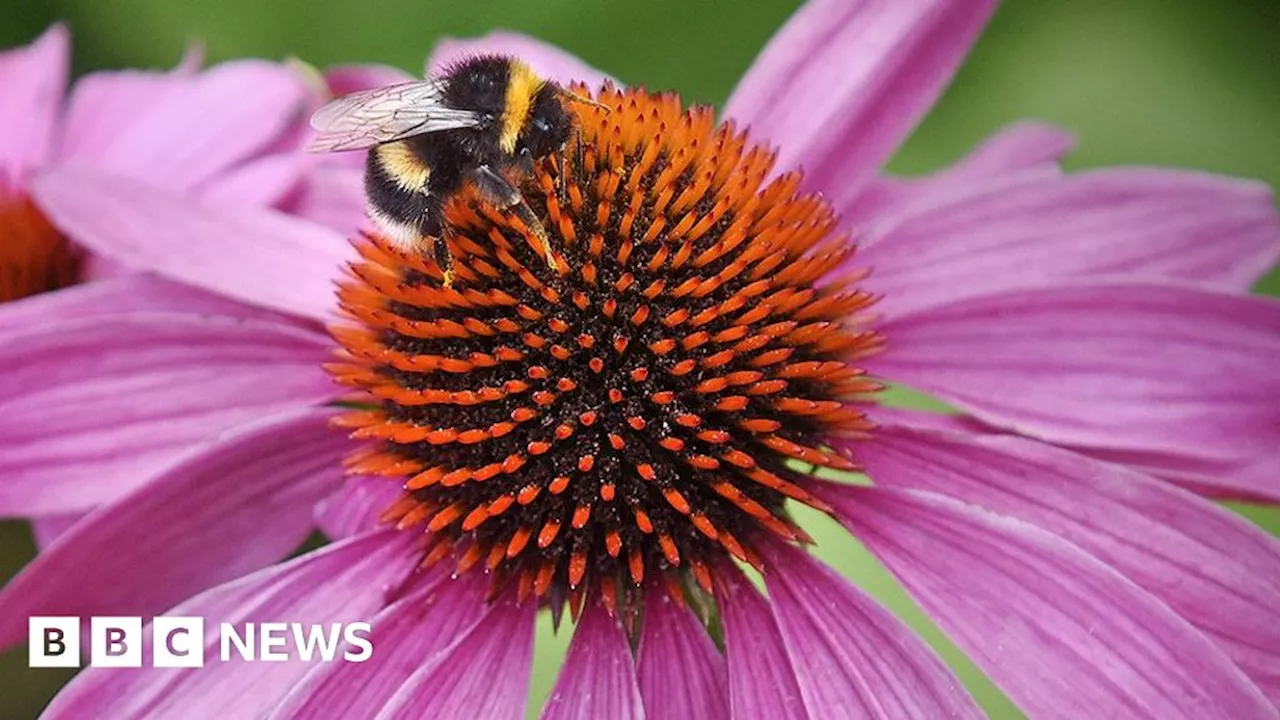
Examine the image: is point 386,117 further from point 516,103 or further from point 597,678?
point 597,678

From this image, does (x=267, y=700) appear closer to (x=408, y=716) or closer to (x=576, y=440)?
(x=408, y=716)

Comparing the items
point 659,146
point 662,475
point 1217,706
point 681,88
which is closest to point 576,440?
point 662,475

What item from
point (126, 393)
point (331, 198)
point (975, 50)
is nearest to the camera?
point (126, 393)

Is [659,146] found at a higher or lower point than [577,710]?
higher

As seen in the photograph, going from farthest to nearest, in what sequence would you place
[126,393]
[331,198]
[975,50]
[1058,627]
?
[975,50] → [331,198] → [126,393] → [1058,627]

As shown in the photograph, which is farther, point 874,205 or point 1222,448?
point 874,205

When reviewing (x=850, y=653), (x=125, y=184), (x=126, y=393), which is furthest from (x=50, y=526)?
(x=850, y=653)

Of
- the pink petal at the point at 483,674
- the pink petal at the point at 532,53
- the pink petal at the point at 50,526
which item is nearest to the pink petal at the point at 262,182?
the pink petal at the point at 532,53

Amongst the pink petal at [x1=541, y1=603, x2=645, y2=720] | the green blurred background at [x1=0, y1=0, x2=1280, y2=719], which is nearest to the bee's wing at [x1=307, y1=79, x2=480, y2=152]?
the pink petal at [x1=541, y1=603, x2=645, y2=720]
